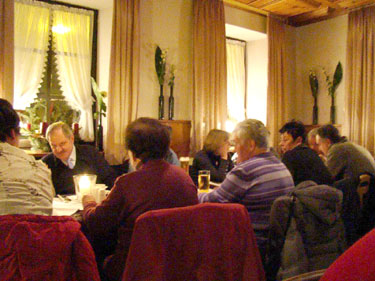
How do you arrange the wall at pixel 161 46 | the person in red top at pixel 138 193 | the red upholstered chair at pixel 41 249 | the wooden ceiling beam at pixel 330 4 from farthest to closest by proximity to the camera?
the wooden ceiling beam at pixel 330 4 → the wall at pixel 161 46 → the person in red top at pixel 138 193 → the red upholstered chair at pixel 41 249

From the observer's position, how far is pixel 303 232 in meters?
1.78

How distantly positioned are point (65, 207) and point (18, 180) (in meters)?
0.74

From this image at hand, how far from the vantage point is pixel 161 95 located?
522cm

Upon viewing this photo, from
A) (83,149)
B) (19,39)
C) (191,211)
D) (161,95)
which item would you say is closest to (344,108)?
(161,95)

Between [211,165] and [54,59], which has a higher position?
[54,59]

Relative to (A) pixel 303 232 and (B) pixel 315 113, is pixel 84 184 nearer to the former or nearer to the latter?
(A) pixel 303 232

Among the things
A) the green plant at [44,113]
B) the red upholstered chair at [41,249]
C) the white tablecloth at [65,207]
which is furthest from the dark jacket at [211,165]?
the red upholstered chair at [41,249]

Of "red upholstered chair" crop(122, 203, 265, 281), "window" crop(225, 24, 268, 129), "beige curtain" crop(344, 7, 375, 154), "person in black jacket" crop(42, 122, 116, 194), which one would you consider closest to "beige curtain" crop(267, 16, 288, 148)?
"window" crop(225, 24, 268, 129)

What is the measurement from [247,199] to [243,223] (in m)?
0.51

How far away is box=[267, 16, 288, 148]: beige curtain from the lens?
21.4ft

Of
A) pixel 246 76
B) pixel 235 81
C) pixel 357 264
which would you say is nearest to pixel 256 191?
pixel 357 264

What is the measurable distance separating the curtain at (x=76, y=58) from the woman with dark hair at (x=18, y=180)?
3168 millimetres

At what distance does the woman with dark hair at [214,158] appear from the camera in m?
3.79

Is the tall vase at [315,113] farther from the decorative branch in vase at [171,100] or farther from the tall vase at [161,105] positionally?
the tall vase at [161,105]
